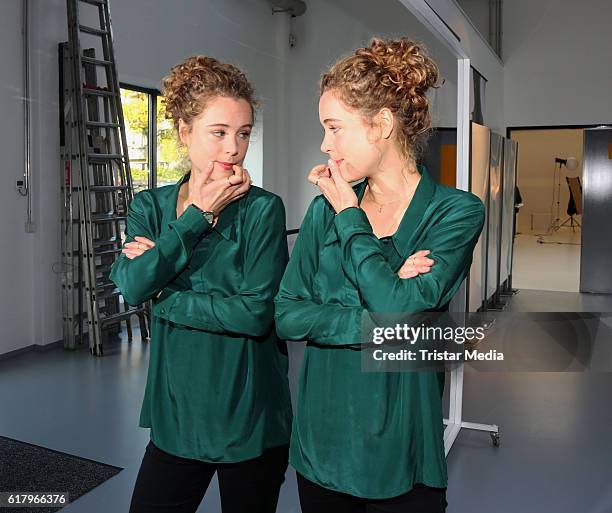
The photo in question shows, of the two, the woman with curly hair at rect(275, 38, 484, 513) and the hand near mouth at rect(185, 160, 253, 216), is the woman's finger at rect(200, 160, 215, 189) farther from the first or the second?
the woman with curly hair at rect(275, 38, 484, 513)

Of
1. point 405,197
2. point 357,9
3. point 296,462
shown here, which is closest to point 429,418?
point 296,462

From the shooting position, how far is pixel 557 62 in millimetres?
10203

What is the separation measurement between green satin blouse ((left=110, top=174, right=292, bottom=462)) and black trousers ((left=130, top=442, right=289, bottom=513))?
38 mm

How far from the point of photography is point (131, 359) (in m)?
5.55

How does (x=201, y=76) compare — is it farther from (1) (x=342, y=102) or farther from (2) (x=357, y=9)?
(2) (x=357, y=9)

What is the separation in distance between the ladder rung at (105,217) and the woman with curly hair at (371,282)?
192 inches

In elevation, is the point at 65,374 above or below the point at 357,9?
below

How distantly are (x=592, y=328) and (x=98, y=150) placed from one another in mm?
5476

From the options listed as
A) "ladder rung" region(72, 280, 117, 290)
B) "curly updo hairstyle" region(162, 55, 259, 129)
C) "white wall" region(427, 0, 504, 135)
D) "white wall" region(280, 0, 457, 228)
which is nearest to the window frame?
"ladder rung" region(72, 280, 117, 290)

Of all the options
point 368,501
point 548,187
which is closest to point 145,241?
point 368,501

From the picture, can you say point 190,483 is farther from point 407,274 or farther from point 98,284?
point 98,284

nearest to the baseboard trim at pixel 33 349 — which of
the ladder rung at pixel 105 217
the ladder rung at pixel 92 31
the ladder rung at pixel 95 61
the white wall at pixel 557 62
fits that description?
the ladder rung at pixel 105 217

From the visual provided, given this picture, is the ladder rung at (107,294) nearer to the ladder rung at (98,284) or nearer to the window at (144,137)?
the ladder rung at (98,284)

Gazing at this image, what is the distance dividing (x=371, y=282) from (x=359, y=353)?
0.48 ft
